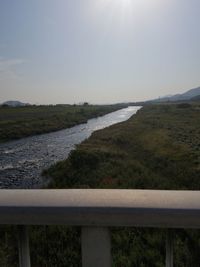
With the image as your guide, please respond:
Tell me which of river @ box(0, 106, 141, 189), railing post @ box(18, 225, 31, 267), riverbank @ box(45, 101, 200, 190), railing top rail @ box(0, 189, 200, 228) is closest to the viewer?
railing top rail @ box(0, 189, 200, 228)

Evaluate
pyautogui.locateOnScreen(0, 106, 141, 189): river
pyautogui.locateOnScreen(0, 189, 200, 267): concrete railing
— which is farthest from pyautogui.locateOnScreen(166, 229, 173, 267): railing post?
pyautogui.locateOnScreen(0, 106, 141, 189): river

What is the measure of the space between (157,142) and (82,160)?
7970 mm

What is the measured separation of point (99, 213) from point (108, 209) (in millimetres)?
45

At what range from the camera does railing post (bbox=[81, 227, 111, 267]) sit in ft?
4.33

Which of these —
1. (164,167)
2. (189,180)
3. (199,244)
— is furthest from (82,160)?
(199,244)

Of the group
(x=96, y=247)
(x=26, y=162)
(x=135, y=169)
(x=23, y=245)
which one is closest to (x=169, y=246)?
(x=96, y=247)

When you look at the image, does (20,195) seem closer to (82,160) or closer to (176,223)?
(176,223)

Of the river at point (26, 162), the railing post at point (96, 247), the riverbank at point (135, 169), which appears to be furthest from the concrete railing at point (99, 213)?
the river at point (26, 162)

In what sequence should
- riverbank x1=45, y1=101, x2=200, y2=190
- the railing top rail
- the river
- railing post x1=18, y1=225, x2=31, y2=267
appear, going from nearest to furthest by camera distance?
the railing top rail, railing post x1=18, y1=225, x2=31, y2=267, riverbank x1=45, y1=101, x2=200, y2=190, the river

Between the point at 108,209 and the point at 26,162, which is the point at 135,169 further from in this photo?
the point at 108,209

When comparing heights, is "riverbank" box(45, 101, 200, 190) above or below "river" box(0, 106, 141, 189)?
above

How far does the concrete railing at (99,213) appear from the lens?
49.5 inches

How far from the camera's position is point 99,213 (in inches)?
50.2

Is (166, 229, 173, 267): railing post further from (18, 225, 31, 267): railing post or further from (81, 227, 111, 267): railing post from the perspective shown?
(18, 225, 31, 267): railing post
